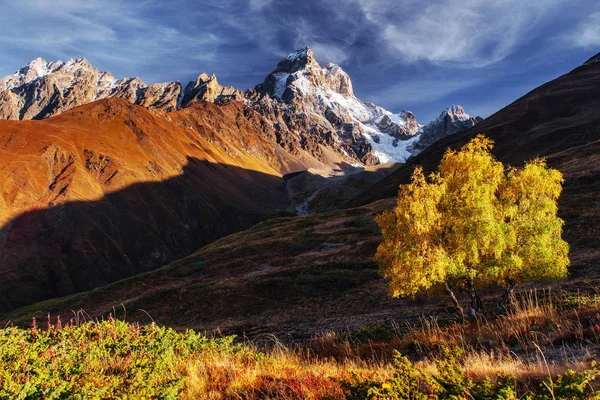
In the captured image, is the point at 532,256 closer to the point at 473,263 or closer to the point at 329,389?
the point at 473,263

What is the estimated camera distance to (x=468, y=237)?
1376 centimetres

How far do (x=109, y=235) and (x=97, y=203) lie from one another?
1125 centimetres

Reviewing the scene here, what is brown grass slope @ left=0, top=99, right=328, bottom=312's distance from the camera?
70250mm

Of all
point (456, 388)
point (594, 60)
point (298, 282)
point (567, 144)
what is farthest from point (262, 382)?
point (594, 60)

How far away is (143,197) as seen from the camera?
10206cm

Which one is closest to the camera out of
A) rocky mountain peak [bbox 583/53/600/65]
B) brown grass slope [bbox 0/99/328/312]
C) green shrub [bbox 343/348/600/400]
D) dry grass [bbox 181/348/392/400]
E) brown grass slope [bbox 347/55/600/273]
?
green shrub [bbox 343/348/600/400]

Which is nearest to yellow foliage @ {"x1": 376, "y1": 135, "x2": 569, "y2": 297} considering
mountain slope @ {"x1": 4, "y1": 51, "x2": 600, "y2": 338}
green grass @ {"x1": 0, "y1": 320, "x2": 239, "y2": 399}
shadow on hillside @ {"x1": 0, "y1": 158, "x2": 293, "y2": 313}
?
mountain slope @ {"x1": 4, "y1": 51, "x2": 600, "y2": 338}

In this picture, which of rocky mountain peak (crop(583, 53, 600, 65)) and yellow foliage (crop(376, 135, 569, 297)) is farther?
rocky mountain peak (crop(583, 53, 600, 65))

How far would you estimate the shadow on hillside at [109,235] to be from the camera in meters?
66.8

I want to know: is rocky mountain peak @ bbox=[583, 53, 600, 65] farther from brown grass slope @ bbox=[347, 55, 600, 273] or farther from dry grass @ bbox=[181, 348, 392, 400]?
dry grass @ bbox=[181, 348, 392, 400]

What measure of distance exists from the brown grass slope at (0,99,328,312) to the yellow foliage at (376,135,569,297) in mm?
72531

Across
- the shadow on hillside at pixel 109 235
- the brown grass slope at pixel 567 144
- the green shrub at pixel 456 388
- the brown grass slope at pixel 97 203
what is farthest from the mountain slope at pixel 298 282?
the brown grass slope at pixel 97 203

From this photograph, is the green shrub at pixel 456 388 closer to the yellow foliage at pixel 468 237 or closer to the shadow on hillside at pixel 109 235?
the yellow foliage at pixel 468 237

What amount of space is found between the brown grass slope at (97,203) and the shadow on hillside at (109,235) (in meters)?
0.22
